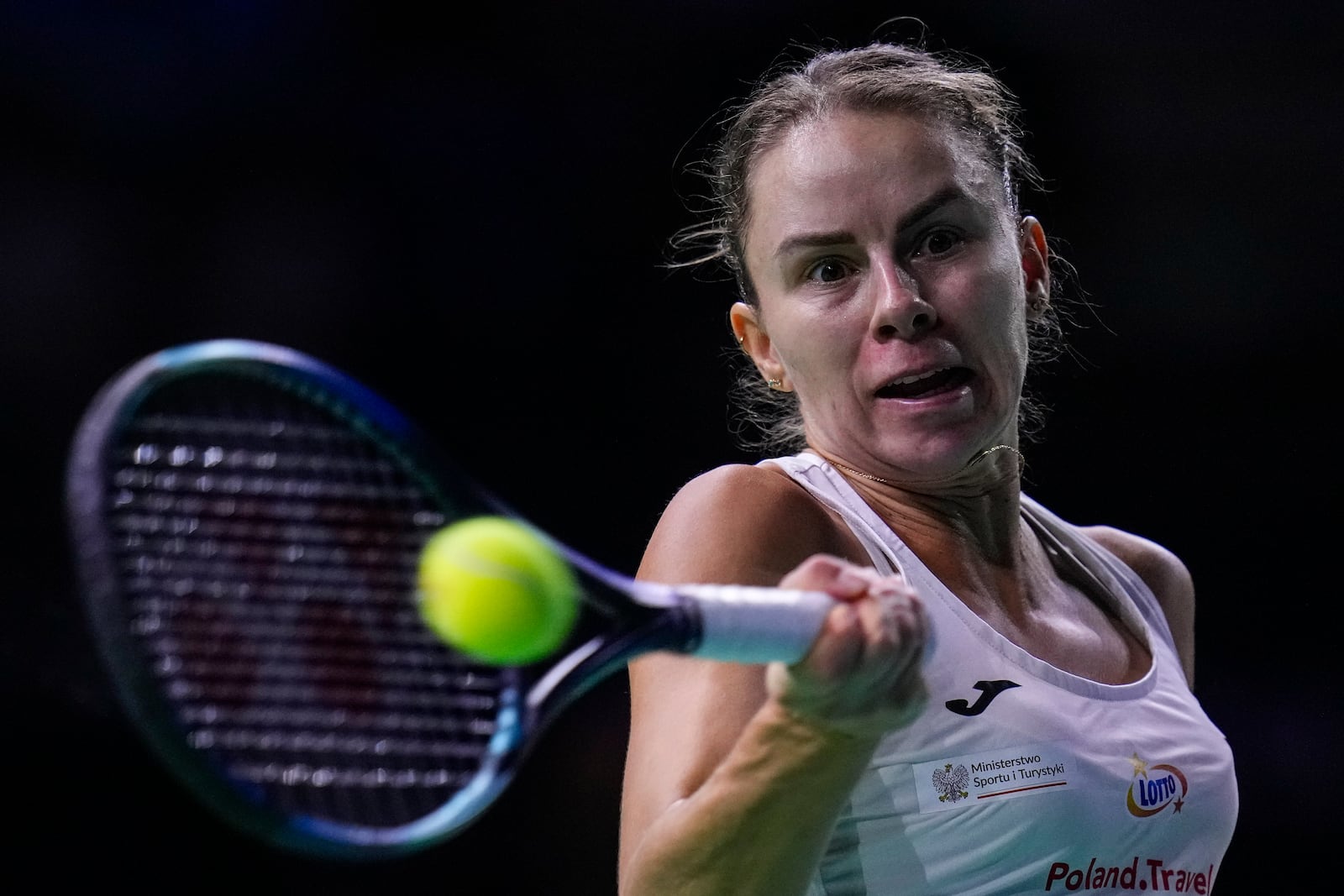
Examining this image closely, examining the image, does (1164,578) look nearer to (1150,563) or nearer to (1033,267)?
(1150,563)

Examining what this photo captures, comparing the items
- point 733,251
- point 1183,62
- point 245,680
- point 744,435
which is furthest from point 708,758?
point 1183,62

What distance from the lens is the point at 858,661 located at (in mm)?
1161

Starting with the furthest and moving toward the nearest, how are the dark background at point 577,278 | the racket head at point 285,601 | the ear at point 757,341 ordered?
the dark background at point 577,278
the ear at point 757,341
the racket head at point 285,601

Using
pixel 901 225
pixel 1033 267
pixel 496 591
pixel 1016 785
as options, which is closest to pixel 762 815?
pixel 496 591

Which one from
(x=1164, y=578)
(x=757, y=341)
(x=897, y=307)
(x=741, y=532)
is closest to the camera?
(x=741, y=532)

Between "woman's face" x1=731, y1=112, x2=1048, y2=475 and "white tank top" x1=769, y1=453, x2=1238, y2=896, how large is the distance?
5.7 inches

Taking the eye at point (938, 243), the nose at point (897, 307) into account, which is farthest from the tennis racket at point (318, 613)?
the eye at point (938, 243)

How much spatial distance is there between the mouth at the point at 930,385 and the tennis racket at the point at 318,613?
75 cm

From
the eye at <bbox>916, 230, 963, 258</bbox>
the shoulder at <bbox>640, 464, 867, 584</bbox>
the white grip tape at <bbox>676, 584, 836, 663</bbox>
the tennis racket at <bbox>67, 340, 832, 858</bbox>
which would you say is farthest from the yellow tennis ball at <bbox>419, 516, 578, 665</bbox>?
the eye at <bbox>916, 230, 963, 258</bbox>

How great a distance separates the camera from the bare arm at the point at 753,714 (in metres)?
1.18

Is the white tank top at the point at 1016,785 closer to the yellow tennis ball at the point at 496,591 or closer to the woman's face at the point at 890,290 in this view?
the woman's face at the point at 890,290

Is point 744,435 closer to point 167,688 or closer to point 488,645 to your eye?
point 488,645

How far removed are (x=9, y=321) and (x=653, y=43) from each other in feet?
6.03

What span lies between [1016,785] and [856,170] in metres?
0.82
